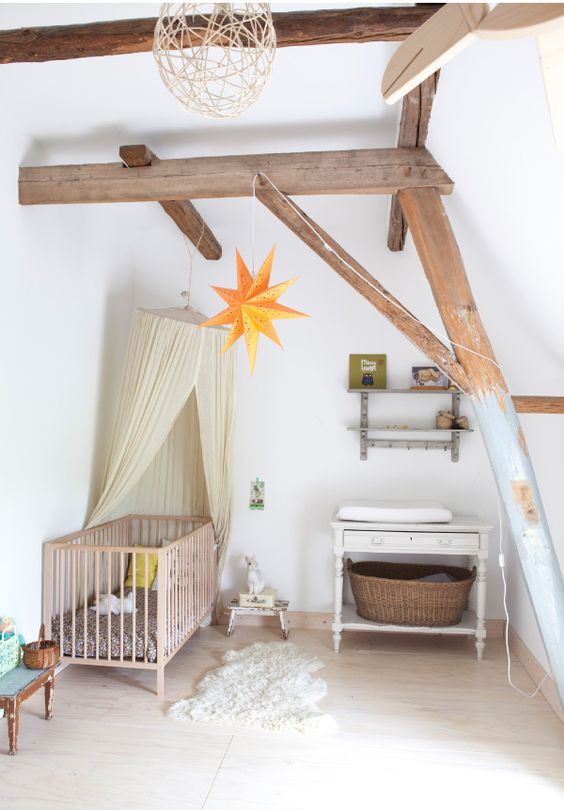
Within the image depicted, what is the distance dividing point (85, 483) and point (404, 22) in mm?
3061

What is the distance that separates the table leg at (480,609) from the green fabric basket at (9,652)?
8.56 feet

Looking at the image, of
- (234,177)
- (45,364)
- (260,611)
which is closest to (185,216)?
(234,177)

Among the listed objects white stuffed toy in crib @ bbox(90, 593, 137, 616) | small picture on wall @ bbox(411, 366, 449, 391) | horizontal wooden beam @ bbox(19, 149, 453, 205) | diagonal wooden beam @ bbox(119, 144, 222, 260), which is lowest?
white stuffed toy in crib @ bbox(90, 593, 137, 616)

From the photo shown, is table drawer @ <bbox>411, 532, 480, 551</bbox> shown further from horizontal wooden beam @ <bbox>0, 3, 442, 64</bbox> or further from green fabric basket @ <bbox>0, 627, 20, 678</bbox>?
horizontal wooden beam @ <bbox>0, 3, 442, 64</bbox>

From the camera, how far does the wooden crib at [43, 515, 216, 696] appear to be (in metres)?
3.41

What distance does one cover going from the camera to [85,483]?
411 cm

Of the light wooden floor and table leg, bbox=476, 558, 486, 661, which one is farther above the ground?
table leg, bbox=476, 558, 486, 661

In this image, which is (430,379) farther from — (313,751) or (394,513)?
(313,751)

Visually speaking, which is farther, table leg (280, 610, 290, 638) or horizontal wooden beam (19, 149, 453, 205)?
table leg (280, 610, 290, 638)

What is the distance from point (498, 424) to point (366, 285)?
897mm

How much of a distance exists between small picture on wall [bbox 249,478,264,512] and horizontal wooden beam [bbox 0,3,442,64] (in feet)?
9.81

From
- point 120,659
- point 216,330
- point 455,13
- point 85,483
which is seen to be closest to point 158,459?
point 85,483

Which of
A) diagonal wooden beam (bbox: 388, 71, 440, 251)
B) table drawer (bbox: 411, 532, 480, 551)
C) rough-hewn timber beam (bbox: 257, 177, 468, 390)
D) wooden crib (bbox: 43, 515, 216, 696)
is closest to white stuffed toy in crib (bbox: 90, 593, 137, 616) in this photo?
wooden crib (bbox: 43, 515, 216, 696)

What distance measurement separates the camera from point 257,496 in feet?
15.5
